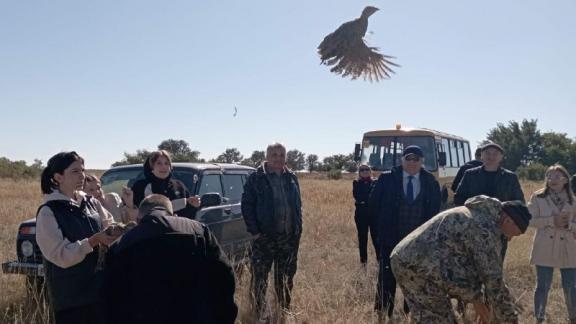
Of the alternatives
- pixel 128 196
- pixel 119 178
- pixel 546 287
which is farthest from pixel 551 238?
pixel 119 178

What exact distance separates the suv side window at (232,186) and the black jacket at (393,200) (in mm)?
2389

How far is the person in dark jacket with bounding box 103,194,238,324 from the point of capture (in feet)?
7.84

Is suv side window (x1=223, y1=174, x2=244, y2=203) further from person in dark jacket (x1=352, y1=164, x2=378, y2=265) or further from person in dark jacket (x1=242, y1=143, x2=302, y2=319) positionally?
person in dark jacket (x1=242, y1=143, x2=302, y2=319)

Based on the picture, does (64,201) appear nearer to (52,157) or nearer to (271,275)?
(52,157)

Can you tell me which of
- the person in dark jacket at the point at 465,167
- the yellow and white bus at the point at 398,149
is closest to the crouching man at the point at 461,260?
the person in dark jacket at the point at 465,167

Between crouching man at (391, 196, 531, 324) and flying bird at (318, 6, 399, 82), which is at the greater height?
flying bird at (318, 6, 399, 82)

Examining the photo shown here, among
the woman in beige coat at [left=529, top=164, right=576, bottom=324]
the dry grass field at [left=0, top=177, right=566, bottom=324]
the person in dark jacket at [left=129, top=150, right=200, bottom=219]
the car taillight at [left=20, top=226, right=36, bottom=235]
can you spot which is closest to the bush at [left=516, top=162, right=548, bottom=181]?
the dry grass field at [left=0, top=177, right=566, bottom=324]

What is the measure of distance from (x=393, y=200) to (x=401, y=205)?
3.6 inches

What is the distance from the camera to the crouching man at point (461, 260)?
10.4 feet

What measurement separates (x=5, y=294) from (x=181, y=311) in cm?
346

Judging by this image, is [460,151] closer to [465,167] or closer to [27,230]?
[465,167]

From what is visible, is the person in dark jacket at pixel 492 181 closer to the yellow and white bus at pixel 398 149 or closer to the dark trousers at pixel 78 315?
the dark trousers at pixel 78 315

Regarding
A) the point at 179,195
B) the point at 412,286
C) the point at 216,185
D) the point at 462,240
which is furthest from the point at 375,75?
the point at 216,185

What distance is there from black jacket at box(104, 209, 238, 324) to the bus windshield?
1165cm
